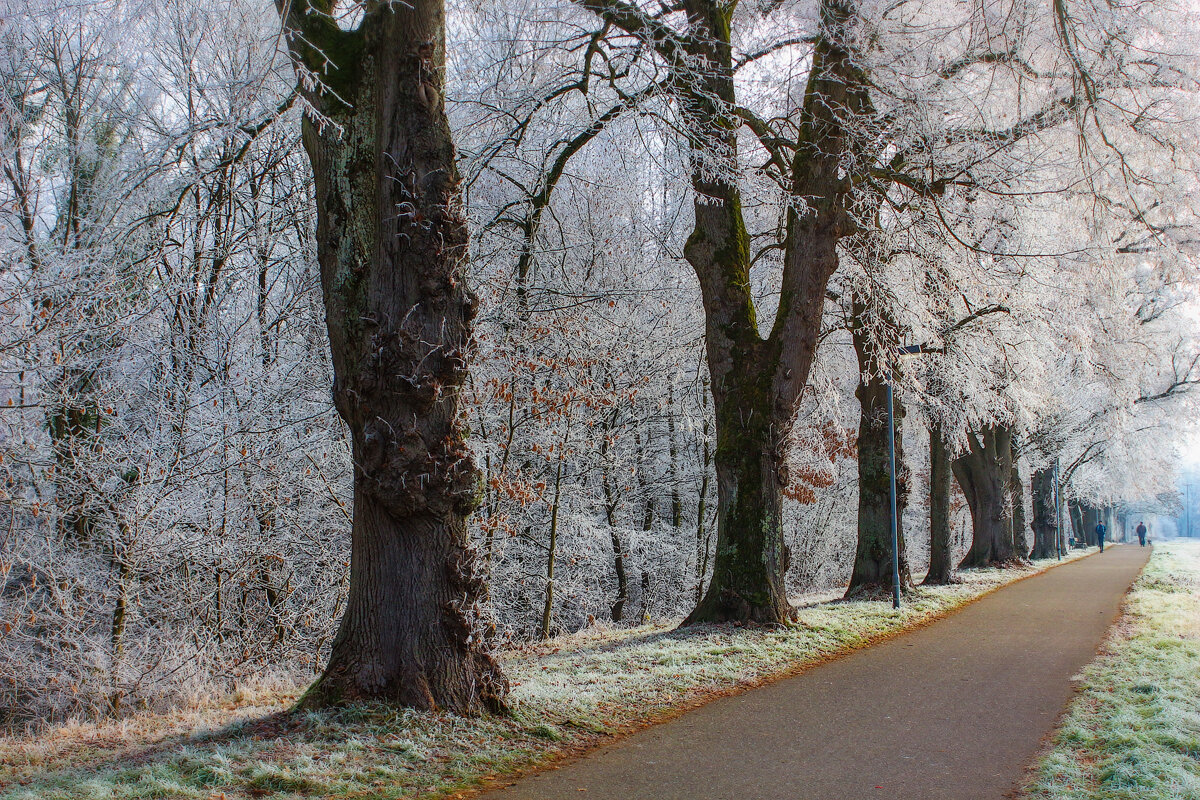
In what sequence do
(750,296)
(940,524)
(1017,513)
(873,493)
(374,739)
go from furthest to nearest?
(1017,513), (940,524), (873,493), (750,296), (374,739)

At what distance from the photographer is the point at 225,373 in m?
10.5

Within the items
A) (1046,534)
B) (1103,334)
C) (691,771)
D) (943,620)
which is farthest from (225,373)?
(1046,534)

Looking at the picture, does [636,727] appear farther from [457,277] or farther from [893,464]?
[893,464]

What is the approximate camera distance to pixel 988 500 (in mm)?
22453

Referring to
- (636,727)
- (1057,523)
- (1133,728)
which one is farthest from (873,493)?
(1057,523)

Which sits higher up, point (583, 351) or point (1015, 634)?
point (583, 351)

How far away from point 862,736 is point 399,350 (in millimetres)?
4190

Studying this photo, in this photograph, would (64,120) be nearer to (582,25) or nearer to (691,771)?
(582,25)

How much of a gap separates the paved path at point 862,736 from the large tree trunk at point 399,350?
4.20 ft

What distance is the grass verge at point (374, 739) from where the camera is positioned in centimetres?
439

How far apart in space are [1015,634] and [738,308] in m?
5.61

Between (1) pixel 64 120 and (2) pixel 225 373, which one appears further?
(1) pixel 64 120

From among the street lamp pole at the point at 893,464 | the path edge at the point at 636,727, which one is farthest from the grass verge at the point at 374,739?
the street lamp pole at the point at 893,464

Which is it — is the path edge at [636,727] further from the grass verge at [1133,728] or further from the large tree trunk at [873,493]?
the large tree trunk at [873,493]
